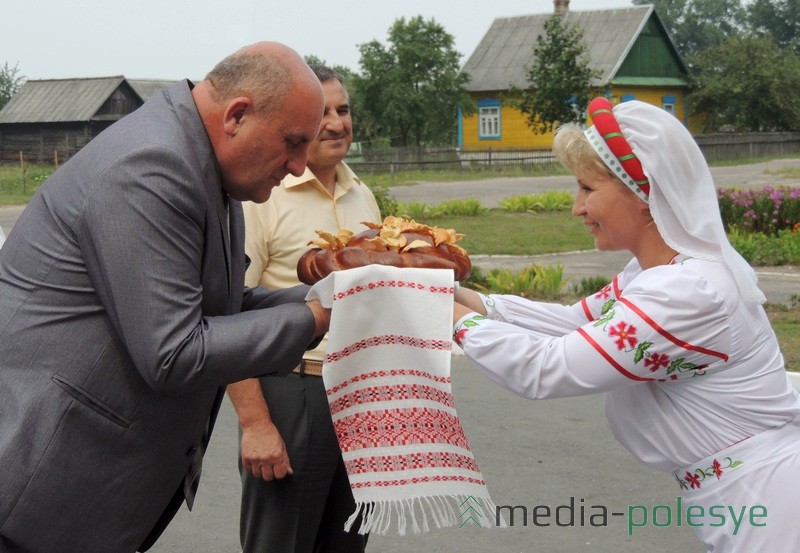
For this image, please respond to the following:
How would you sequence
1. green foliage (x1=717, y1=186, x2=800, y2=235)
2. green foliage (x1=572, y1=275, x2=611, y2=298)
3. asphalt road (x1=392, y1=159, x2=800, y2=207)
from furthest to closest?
asphalt road (x1=392, y1=159, x2=800, y2=207) → green foliage (x1=717, y1=186, x2=800, y2=235) → green foliage (x1=572, y1=275, x2=611, y2=298)

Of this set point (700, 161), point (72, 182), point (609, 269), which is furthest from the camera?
point (609, 269)

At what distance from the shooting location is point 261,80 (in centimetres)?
254

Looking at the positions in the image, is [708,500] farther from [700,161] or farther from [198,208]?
[198,208]

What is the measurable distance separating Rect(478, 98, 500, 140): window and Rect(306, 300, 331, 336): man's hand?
5544cm

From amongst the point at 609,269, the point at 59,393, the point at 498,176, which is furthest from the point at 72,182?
the point at 498,176

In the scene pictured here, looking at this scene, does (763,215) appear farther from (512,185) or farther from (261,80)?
(512,185)

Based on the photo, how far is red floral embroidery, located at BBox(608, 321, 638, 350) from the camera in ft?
9.17

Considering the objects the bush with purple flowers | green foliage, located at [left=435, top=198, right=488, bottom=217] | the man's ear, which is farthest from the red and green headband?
green foliage, located at [left=435, top=198, right=488, bottom=217]

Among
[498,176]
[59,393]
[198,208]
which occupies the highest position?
[198,208]

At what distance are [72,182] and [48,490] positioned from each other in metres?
0.73

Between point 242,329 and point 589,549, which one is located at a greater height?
point 242,329

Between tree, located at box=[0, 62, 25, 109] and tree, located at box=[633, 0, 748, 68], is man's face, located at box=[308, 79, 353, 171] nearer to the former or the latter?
tree, located at box=[0, 62, 25, 109]

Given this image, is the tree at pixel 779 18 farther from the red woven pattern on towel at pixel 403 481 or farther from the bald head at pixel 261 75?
the bald head at pixel 261 75

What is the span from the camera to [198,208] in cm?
252
